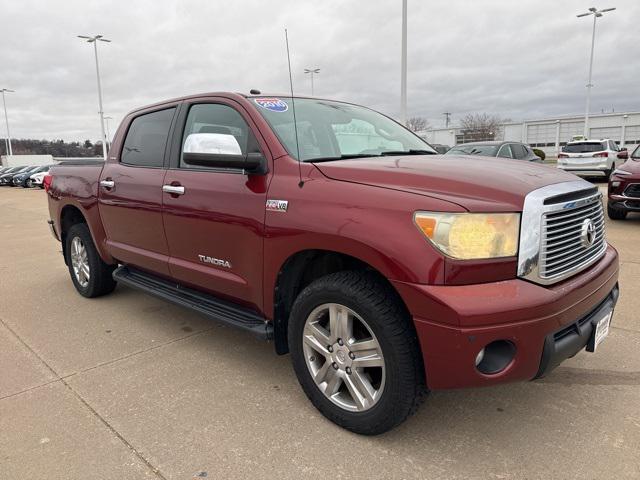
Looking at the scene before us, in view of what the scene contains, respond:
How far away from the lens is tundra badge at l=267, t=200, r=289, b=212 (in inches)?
106

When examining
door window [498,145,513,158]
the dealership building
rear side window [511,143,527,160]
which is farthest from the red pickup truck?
the dealership building

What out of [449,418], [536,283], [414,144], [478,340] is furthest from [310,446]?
[414,144]

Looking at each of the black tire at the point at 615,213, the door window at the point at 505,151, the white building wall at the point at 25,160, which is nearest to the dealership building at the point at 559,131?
the white building wall at the point at 25,160

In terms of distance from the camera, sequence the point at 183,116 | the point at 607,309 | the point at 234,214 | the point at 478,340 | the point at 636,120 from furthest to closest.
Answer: the point at 636,120 < the point at 183,116 < the point at 234,214 < the point at 607,309 < the point at 478,340

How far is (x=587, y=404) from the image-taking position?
2.80 m

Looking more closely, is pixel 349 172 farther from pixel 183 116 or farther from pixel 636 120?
pixel 636 120

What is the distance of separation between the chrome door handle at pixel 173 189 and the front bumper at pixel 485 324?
1805 mm

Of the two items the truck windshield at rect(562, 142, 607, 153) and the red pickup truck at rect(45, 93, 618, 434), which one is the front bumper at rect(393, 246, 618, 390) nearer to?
the red pickup truck at rect(45, 93, 618, 434)

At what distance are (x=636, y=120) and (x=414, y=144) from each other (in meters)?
75.6

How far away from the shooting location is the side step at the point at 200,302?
300 centimetres

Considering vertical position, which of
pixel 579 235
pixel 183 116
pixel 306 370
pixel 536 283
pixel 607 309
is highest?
pixel 183 116

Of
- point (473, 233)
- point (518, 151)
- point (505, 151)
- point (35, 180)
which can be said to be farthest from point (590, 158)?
point (35, 180)

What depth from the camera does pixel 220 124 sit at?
338 cm

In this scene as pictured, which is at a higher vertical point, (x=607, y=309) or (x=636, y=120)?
(x=636, y=120)
